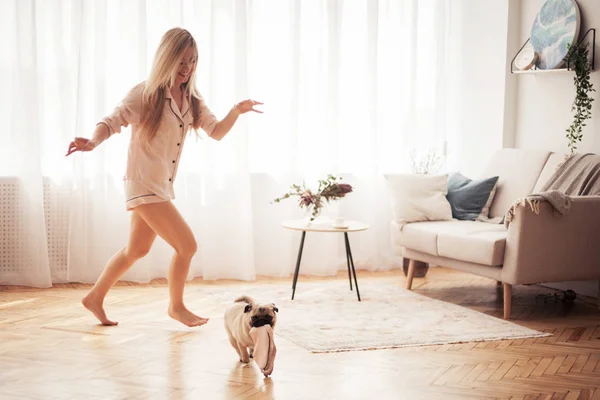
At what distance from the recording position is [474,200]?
5.49m

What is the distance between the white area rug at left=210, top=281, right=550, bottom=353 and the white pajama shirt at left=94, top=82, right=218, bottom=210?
3.19 feet

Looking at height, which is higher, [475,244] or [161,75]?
[161,75]

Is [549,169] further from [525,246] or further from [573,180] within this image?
[525,246]

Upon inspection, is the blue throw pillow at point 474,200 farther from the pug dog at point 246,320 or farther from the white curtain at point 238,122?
the pug dog at point 246,320

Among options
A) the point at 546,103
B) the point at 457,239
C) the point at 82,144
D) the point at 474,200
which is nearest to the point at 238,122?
the point at 474,200

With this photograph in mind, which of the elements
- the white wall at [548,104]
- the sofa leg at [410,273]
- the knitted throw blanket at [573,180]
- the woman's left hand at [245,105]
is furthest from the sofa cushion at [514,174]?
the woman's left hand at [245,105]

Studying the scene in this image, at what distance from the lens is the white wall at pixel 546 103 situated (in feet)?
17.6

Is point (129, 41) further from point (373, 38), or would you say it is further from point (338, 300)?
point (338, 300)

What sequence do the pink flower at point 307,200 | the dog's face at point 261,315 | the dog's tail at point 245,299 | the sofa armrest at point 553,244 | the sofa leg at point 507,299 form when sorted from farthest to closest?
the pink flower at point 307,200 → the sofa leg at point 507,299 → the sofa armrest at point 553,244 → the dog's tail at point 245,299 → the dog's face at point 261,315

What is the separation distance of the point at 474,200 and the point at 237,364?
8.04ft

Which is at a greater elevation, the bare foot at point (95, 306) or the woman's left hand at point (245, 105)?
the woman's left hand at point (245, 105)

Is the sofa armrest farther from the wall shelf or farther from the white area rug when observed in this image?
the wall shelf

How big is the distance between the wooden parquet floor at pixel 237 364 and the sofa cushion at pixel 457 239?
375 millimetres

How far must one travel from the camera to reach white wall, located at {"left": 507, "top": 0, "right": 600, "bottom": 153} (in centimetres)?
536
